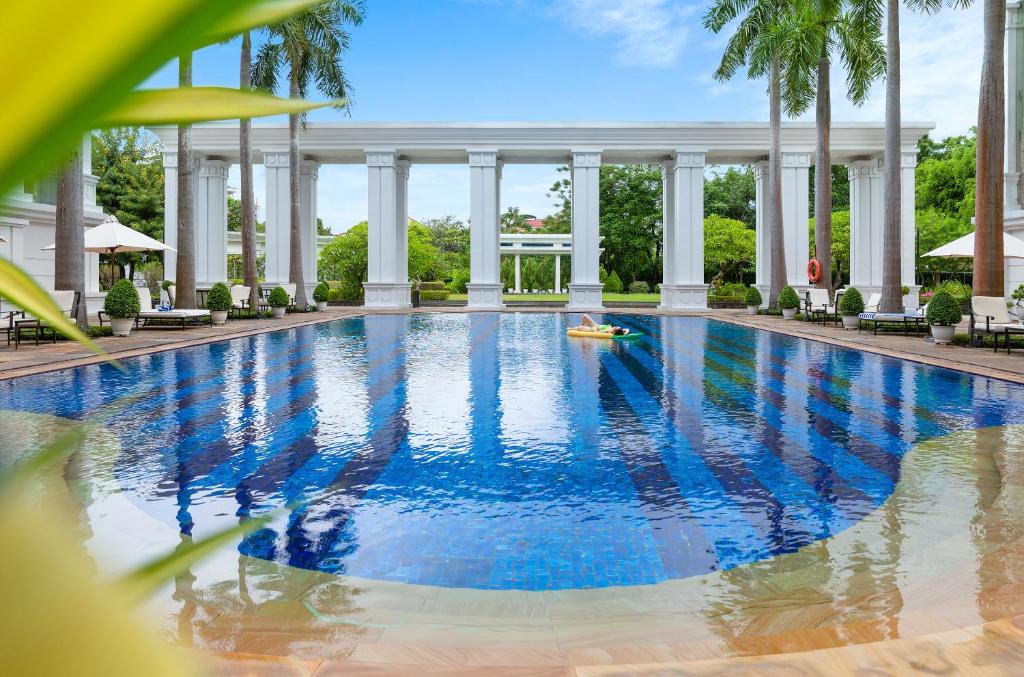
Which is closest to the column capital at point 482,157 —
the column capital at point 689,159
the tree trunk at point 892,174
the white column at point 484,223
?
the white column at point 484,223

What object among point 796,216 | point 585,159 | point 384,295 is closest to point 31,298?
point 384,295

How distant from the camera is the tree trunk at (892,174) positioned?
1811 cm

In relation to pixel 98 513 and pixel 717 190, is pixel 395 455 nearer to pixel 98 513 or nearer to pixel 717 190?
pixel 98 513

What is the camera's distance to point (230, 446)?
669 cm

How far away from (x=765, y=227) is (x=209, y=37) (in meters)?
33.3

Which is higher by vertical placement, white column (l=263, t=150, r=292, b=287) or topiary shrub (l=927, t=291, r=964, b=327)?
white column (l=263, t=150, r=292, b=287)

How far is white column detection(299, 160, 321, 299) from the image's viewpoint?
31844 millimetres

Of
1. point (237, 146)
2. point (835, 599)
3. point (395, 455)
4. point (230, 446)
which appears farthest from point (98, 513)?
point (237, 146)

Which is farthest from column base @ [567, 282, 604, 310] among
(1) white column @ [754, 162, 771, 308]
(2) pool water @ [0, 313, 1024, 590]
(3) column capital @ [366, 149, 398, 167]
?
(2) pool water @ [0, 313, 1024, 590]

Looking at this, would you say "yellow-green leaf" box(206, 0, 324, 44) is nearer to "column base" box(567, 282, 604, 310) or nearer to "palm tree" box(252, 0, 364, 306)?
"palm tree" box(252, 0, 364, 306)

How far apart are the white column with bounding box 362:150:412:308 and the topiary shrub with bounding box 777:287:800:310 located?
48.3 feet

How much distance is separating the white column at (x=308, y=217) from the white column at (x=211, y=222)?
3.59m

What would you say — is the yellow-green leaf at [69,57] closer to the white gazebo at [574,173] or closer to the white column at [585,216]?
the white gazebo at [574,173]

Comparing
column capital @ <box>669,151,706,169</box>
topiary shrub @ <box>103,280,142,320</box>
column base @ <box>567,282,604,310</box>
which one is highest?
column capital @ <box>669,151,706,169</box>
